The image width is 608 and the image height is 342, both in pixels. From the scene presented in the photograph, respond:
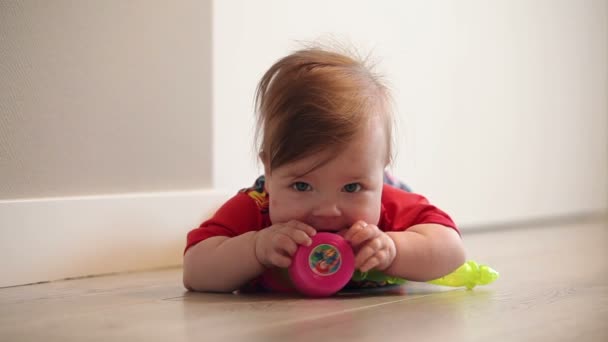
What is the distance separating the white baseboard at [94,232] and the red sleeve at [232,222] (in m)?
0.31

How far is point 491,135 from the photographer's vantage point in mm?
2828

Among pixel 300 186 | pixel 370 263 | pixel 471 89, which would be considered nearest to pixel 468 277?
pixel 370 263

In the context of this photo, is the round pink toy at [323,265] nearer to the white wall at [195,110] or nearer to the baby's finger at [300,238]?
the baby's finger at [300,238]

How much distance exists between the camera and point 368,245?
121 cm

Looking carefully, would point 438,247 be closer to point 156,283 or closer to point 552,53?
point 156,283

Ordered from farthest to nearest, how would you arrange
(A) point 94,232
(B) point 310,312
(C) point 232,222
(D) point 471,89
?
(D) point 471,89 → (A) point 94,232 → (C) point 232,222 → (B) point 310,312

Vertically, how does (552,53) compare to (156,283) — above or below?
above

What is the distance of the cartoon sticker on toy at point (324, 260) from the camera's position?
119 centimetres

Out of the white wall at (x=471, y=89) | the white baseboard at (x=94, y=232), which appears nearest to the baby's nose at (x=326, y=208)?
the white baseboard at (x=94, y=232)

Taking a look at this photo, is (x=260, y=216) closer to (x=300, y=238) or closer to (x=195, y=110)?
(x=300, y=238)

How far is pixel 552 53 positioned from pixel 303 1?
142cm

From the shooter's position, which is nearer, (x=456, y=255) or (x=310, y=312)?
(x=310, y=312)

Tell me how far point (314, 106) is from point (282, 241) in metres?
0.20

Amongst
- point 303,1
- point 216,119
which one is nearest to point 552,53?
point 303,1
